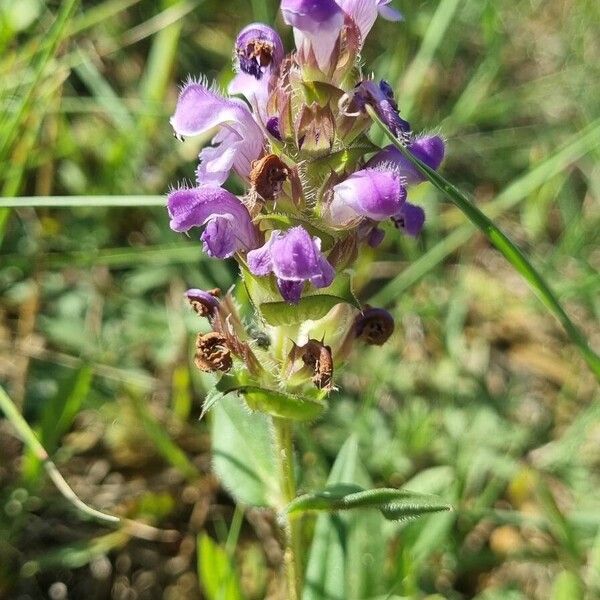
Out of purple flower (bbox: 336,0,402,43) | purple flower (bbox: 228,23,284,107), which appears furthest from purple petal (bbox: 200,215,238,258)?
purple flower (bbox: 336,0,402,43)

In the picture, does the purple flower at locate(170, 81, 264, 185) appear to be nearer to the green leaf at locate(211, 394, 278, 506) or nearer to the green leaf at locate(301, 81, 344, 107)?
the green leaf at locate(301, 81, 344, 107)

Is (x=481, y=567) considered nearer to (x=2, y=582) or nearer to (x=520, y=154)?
(x=2, y=582)

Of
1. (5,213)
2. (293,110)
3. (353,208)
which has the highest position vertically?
(5,213)

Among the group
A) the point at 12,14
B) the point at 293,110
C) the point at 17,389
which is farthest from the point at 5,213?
the point at 293,110

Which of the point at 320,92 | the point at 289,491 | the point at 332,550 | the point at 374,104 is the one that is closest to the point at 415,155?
the point at 374,104

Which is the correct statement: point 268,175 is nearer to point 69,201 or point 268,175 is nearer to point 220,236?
point 220,236

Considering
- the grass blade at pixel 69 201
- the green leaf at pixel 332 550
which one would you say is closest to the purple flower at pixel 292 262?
the grass blade at pixel 69 201
